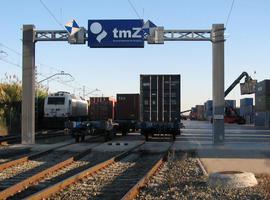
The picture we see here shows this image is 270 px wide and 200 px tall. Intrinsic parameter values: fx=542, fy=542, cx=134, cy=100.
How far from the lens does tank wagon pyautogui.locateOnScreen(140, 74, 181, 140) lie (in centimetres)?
3183

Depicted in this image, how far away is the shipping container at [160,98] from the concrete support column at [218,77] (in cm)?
325

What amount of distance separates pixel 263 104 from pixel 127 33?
4365 cm

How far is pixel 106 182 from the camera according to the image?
13953 millimetres

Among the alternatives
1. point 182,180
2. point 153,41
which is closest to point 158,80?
point 153,41

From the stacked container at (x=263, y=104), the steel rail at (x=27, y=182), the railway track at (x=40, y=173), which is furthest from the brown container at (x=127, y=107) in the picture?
the stacked container at (x=263, y=104)

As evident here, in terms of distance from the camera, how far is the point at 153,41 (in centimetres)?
2883

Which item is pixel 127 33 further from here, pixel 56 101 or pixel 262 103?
pixel 262 103

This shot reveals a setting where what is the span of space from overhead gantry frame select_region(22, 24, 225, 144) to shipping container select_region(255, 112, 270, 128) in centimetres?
3925

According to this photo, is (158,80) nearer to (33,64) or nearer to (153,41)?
(153,41)

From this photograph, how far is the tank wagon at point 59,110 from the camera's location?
148ft

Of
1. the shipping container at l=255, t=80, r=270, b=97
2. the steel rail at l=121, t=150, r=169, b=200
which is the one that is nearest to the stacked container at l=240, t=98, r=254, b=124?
the shipping container at l=255, t=80, r=270, b=97

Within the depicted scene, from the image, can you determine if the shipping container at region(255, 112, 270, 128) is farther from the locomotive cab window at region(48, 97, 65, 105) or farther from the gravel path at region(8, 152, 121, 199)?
the gravel path at region(8, 152, 121, 199)

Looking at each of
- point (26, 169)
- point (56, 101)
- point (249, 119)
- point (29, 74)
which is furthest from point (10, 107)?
point (249, 119)

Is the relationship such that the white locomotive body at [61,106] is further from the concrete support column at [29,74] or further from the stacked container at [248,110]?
the stacked container at [248,110]
